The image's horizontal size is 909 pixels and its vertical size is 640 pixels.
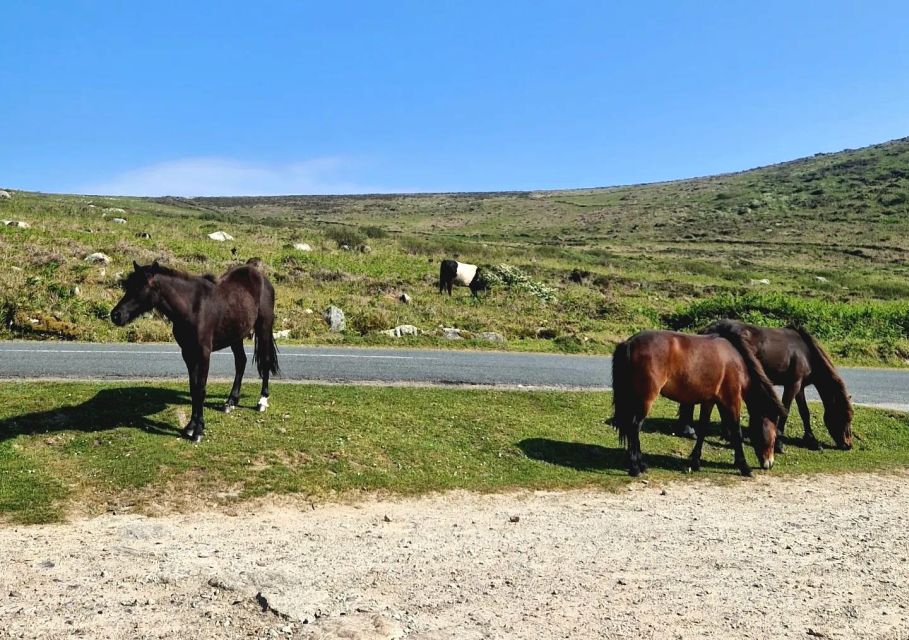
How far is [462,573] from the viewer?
243 inches

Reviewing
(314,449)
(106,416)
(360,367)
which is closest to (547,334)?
(360,367)

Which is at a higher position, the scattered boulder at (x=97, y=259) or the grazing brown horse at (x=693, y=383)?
the scattered boulder at (x=97, y=259)

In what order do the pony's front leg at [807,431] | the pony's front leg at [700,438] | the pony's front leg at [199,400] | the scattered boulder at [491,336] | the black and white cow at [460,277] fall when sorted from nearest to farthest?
1. the pony's front leg at [199,400]
2. the pony's front leg at [700,438]
3. the pony's front leg at [807,431]
4. the scattered boulder at [491,336]
5. the black and white cow at [460,277]

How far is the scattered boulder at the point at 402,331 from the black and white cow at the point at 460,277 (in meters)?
8.87

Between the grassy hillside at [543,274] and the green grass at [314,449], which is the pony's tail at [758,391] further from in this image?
the grassy hillside at [543,274]

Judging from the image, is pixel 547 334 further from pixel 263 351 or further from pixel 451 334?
pixel 263 351

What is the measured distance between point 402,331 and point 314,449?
13.0m

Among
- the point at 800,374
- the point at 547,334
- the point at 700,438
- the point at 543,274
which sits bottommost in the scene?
the point at 700,438

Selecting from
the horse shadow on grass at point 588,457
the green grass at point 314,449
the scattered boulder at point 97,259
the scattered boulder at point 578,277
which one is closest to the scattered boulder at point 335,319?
the green grass at point 314,449

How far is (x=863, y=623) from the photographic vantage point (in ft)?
18.3

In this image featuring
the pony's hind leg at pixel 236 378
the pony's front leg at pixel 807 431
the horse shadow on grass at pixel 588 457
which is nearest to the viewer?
the horse shadow on grass at pixel 588 457

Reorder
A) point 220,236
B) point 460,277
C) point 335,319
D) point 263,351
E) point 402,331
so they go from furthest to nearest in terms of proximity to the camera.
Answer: point 220,236 < point 460,277 < point 335,319 < point 402,331 < point 263,351

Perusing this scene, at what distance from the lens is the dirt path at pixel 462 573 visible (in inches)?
201

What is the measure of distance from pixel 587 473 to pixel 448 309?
1745 centimetres
